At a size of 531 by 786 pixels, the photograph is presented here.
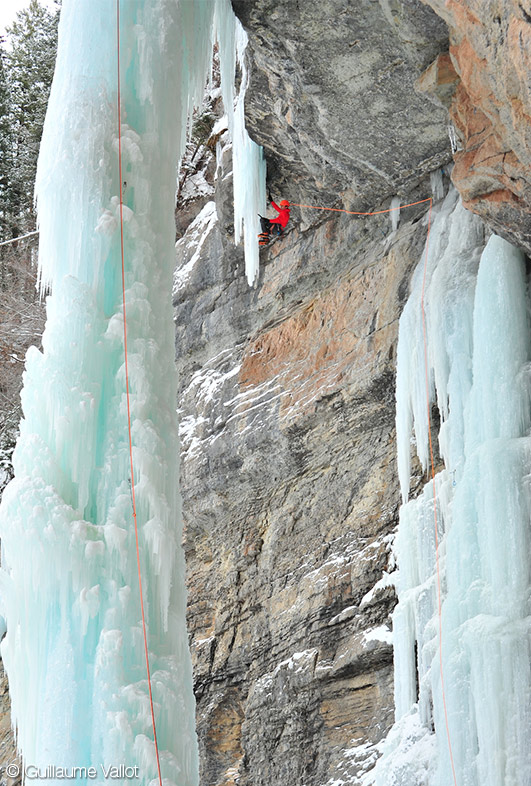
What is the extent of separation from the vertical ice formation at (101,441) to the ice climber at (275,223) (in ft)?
9.83

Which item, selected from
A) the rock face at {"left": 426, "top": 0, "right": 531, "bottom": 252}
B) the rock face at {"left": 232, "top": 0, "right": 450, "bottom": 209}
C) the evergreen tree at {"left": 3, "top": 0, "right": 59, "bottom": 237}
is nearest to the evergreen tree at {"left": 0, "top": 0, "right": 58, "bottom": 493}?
the evergreen tree at {"left": 3, "top": 0, "right": 59, "bottom": 237}

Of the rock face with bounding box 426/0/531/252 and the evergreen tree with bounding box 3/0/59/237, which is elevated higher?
the evergreen tree with bounding box 3/0/59/237

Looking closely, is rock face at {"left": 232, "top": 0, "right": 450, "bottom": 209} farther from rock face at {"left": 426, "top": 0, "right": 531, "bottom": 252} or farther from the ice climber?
rock face at {"left": 426, "top": 0, "right": 531, "bottom": 252}

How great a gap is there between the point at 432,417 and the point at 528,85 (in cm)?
293

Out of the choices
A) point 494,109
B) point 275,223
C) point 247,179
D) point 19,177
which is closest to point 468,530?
point 494,109

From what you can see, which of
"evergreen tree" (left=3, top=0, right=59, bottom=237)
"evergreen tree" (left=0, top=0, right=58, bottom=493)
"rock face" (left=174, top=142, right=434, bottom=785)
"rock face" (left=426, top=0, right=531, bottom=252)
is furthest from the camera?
"evergreen tree" (left=3, top=0, right=59, bottom=237)

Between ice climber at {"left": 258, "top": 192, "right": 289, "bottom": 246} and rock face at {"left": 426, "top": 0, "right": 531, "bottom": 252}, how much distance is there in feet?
9.40

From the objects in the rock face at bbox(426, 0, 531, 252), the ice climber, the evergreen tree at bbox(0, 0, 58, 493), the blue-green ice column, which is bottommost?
the blue-green ice column

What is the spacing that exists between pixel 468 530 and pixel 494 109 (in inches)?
95.8

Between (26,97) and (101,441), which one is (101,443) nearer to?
(101,441)

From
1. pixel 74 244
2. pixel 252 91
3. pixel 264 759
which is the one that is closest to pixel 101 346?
pixel 74 244

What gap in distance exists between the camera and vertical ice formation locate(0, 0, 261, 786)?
3.77 meters

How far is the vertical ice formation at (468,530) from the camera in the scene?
5148mm

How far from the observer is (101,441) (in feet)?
13.8
